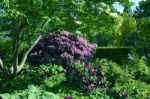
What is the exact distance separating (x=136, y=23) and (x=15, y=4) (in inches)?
1316

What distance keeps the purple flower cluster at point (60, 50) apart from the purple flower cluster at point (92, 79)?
63.2 inches

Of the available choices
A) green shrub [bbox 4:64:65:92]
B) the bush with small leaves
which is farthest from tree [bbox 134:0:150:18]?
green shrub [bbox 4:64:65:92]

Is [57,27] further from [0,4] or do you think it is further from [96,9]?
[0,4]

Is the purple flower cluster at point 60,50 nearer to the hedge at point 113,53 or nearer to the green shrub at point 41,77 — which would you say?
the green shrub at point 41,77

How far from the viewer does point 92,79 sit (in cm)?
1170

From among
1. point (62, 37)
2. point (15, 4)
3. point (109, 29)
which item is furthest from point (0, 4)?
point (62, 37)

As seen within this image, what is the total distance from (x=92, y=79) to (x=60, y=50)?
2582mm

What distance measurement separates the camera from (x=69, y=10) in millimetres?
10609

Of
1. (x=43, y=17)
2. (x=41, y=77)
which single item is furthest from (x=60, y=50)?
(x=43, y=17)

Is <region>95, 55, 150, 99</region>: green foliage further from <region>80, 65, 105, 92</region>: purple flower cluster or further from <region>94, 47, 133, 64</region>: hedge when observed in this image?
<region>94, 47, 133, 64</region>: hedge

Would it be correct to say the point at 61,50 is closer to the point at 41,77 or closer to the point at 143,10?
the point at 41,77

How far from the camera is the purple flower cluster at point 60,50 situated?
1377cm

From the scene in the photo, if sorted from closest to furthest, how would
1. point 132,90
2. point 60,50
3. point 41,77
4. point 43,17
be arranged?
point 43,17 < point 132,90 < point 41,77 < point 60,50

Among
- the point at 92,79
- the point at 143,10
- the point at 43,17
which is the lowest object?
the point at 143,10
